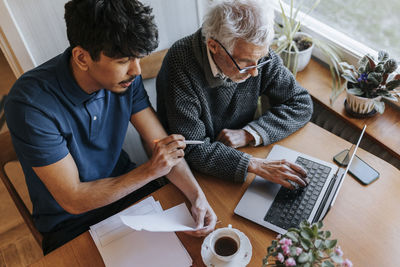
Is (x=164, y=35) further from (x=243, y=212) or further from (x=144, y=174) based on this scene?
(x=243, y=212)

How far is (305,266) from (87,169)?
0.86m

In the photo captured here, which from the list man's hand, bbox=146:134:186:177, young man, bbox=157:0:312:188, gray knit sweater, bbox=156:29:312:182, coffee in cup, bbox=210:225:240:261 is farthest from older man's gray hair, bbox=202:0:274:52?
coffee in cup, bbox=210:225:240:261

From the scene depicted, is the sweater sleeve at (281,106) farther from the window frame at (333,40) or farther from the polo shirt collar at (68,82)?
the polo shirt collar at (68,82)

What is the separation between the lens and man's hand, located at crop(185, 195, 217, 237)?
95 centimetres

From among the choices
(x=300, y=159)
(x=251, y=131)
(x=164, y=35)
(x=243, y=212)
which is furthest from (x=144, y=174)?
(x=164, y=35)

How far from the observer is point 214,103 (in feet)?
4.39

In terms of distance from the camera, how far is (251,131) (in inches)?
49.4

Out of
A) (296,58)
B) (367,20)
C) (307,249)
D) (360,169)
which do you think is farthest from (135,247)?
(367,20)

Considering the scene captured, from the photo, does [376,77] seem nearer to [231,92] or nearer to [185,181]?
[231,92]

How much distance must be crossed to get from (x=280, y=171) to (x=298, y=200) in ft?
0.37

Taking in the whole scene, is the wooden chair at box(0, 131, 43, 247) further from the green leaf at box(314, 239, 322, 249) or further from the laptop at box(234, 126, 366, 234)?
the green leaf at box(314, 239, 322, 249)

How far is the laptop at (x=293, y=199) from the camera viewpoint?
975 millimetres

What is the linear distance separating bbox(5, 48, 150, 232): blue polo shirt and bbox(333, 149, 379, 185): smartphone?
0.79 m

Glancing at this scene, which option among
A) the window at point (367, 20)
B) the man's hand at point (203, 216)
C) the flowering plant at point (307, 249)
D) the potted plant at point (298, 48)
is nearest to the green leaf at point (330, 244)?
the flowering plant at point (307, 249)
